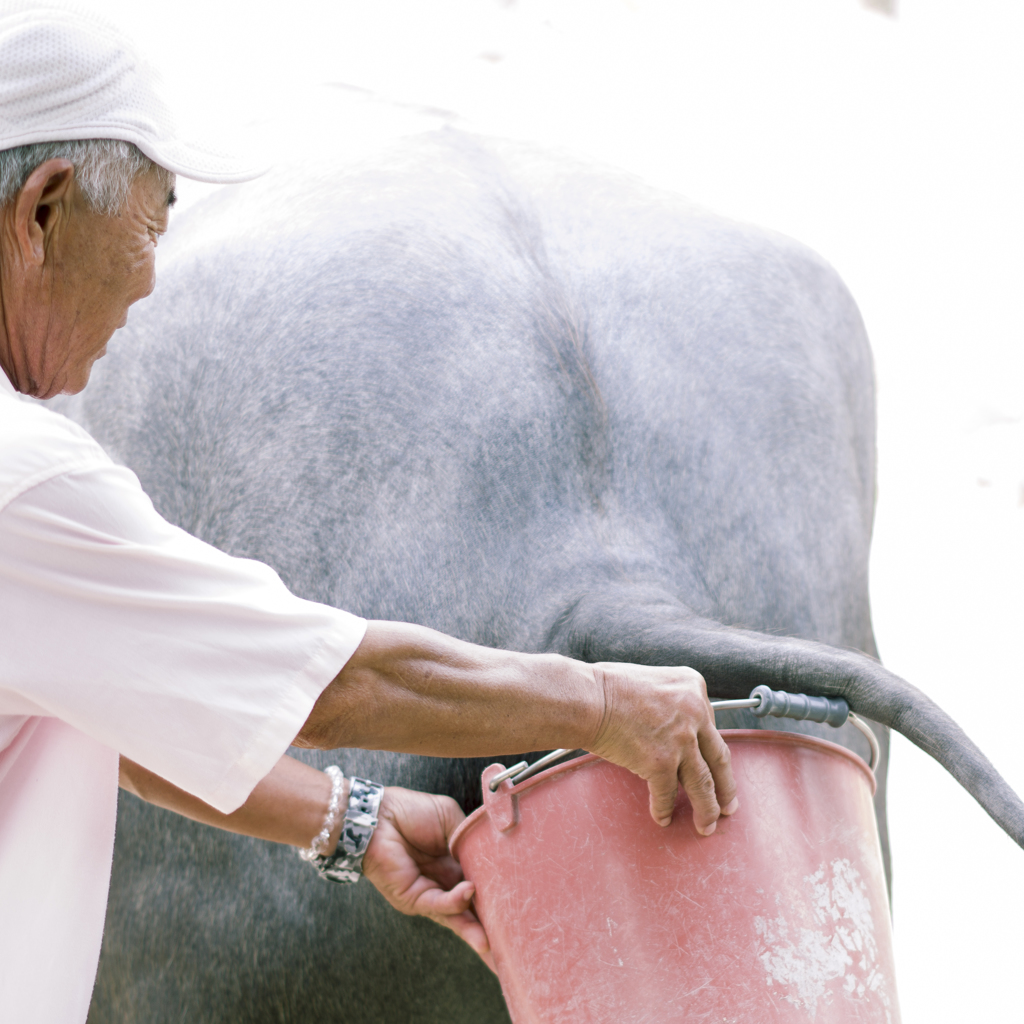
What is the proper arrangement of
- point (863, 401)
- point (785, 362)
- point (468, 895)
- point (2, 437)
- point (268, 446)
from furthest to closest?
point (863, 401) < point (785, 362) < point (268, 446) < point (468, 895) < point (2, 437)

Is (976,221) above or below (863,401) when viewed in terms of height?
below

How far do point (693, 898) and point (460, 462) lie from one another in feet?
2.08

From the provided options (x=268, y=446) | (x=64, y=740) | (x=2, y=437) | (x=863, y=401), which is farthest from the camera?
(x=863, y=401)

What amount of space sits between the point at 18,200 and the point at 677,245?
1.09 metres

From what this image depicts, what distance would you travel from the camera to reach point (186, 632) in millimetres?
1000

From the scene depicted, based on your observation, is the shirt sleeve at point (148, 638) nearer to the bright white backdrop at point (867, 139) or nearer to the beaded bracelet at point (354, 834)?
the beaded bracelet at point (354, 834)

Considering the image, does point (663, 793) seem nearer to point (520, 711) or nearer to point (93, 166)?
point (520, 711)

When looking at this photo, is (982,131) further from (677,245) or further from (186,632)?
Answer: (186,632)

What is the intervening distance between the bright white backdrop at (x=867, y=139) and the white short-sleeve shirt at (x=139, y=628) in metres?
3.30

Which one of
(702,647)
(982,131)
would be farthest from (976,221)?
(702,647)

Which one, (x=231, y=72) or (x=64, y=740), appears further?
(x=231, y=72)

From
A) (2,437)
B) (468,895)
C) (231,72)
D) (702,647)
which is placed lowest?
(231,72)

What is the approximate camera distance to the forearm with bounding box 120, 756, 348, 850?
1414mm

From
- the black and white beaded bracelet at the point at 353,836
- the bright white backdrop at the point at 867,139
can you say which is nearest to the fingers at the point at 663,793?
the black and white beaded bracelet at the point at 353,836
